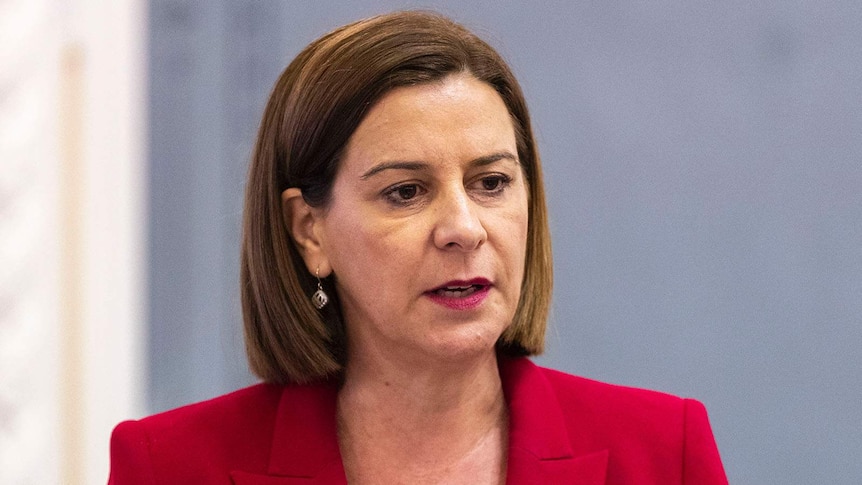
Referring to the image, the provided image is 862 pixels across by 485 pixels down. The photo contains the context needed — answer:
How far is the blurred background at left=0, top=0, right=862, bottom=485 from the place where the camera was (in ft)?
9.08

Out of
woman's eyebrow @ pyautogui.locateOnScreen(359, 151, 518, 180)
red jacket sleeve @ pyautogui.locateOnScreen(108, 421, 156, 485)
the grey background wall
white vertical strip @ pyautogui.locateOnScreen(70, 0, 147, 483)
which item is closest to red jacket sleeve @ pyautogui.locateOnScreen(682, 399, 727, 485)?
woman's eyebrow @ pyautogui.locateOnScreen(359, 151, 518, 180)

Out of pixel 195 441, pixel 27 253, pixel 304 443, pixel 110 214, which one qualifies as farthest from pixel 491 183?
pixel 110 214

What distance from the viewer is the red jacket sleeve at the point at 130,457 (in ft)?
5.91

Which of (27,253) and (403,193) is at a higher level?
(403,193)

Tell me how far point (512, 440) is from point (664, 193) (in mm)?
1283

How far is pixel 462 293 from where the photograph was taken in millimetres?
1719

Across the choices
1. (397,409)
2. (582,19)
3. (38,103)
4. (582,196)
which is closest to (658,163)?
(582,196)

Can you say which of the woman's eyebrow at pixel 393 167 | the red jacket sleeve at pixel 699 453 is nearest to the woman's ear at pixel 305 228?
the woman's eyebrow at pixel 393 167

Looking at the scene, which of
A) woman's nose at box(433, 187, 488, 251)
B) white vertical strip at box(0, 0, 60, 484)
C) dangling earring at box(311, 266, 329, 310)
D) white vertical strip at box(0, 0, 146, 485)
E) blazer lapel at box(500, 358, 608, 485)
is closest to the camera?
woman's nose at box(433, 187, 488, 251)

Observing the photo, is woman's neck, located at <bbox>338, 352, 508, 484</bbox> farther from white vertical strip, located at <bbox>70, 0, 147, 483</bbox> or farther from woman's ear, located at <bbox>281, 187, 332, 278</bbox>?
white vertical strip, located at <bbox>70, 0, 147, 483</bbox>

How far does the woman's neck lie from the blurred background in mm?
986

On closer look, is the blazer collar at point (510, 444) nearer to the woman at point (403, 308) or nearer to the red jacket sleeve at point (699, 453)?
the woman at point (403, 308)

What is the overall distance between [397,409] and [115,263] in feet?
4.92

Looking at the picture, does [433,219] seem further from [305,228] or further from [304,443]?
[304,443]
